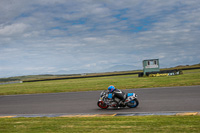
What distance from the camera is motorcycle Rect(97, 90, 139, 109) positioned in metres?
12.1

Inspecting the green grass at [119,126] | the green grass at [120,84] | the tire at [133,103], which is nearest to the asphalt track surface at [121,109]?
the tire at [133,103]

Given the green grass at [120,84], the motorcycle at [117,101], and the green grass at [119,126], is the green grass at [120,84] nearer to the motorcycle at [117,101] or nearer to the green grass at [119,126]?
the motorcycle at [117,101]

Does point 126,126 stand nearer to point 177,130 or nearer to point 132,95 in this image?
point 177,130

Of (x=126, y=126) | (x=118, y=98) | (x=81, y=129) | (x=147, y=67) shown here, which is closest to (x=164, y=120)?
(x=126, y=126)

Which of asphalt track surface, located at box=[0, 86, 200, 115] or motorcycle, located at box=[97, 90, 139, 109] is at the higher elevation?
motorcycle, located at box=[97, 90, 139, 109]

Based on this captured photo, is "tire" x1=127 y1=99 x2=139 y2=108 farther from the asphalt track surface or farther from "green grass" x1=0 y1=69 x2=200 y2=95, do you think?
"green grass" x1=0 y1=69 x2=200 y2=95

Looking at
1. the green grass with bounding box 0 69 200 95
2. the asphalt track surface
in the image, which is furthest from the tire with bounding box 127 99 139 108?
the green grass with bounding box 0 69 200 95

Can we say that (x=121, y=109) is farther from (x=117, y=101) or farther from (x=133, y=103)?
(x=133, y=103)

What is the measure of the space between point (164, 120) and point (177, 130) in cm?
149

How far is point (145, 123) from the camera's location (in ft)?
25.7

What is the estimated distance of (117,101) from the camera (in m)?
12.2

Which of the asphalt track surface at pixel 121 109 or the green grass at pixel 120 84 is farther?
the green grass at pixel 120 84

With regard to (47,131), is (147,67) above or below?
above

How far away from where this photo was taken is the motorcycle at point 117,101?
1209 cm
